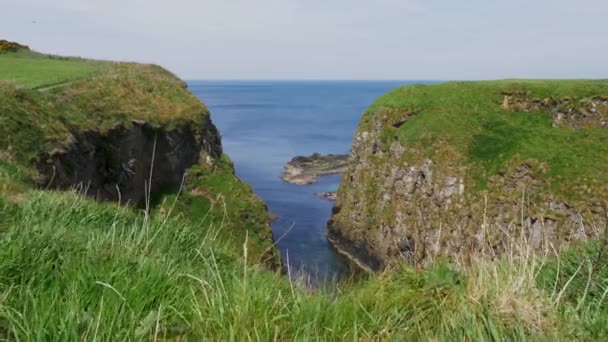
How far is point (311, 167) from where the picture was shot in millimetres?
131000

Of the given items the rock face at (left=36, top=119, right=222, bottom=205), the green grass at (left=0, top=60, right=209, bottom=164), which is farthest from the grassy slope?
the green grass at (left=0, top=60, right=209, bottom=164)

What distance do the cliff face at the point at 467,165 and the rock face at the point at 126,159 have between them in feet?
85.6

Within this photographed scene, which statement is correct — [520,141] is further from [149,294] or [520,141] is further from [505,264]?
[149,294]

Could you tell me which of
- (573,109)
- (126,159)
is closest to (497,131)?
(573,109)

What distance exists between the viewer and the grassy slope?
55.2 m

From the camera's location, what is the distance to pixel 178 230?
9523 mm

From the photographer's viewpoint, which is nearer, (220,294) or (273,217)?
(220,294)

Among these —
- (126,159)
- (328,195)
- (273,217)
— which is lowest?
(328,195)

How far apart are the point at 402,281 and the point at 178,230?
4624 mm

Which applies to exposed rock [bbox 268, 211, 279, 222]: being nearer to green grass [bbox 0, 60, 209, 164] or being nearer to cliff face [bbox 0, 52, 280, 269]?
cliff face [bbox 0, 52, 280, 269]

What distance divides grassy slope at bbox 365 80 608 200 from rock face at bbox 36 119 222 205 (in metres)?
31.4

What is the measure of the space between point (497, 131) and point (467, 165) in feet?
27.1

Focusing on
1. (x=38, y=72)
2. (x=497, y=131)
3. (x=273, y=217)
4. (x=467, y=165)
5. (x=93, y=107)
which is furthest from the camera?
(x=273, y=217)

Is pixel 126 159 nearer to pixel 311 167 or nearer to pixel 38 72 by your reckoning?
pixel 38 72
